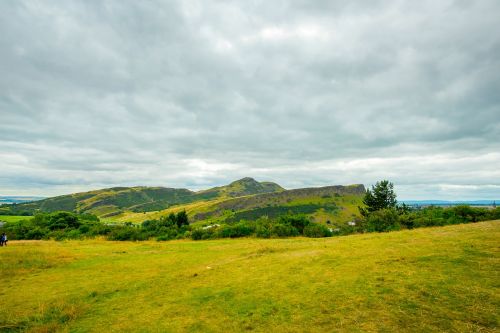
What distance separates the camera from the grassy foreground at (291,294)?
38.7ft

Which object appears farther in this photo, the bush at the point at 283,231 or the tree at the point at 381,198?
the tree at the point at 381,198

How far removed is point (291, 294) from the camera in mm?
15789

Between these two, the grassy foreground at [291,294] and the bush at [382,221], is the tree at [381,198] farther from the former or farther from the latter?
the grassy foreground at [291,294]

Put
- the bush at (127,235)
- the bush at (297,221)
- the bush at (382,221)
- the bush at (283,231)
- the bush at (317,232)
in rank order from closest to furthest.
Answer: the bush at (317,232)
the bush at (283,231)
the bush at (382,221)
the bush at (127,235)
the bush at (297,221)

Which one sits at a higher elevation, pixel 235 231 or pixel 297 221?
pixel 297 221

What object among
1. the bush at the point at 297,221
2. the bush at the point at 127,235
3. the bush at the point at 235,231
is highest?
the bush at the point at 297,221

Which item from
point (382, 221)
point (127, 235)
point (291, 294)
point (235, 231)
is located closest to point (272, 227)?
point (235, 231)

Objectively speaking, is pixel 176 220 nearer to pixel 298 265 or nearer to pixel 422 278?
pixel 298 265

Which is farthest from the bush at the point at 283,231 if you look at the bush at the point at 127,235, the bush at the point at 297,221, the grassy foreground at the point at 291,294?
the grassy foreground at the point at 291,294

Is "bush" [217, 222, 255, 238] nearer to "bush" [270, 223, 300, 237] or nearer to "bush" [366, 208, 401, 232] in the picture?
"bush" [270, 223, 300, 237]

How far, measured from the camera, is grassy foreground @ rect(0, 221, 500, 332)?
1179 cm

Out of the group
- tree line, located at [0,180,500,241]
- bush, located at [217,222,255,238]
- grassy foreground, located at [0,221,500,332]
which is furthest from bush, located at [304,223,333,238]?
grassy foreground, located at [0,221,500,332]

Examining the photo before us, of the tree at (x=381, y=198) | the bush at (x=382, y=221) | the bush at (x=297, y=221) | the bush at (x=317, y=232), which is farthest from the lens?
the tree at (x=381, y=198)

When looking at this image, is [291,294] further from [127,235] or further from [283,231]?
[127,235]
